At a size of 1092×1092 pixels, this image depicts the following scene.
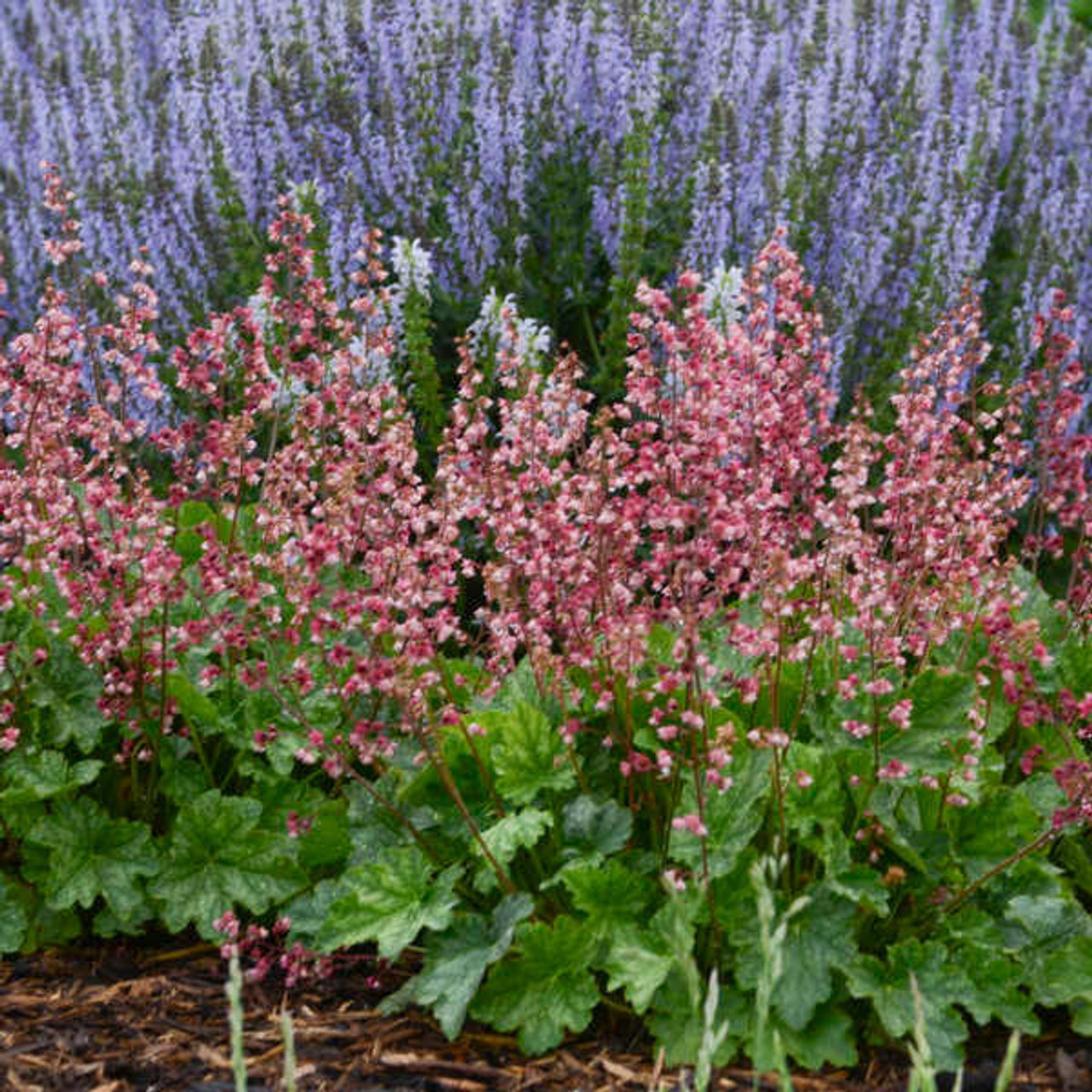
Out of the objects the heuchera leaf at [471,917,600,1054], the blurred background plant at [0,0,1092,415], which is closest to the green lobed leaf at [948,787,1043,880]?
the heuchera leaf at [471,917,600,1054]

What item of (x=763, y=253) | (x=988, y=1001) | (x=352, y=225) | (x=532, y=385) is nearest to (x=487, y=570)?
(x=532, y=385)

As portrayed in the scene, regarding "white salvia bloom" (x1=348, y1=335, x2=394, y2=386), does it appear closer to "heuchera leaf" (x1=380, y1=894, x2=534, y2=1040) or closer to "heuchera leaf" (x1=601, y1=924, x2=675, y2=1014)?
A: "heuchera leaf" (x1=380, y1=894, x2=534, y2=1040)

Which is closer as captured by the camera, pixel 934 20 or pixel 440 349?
pixel 440 349

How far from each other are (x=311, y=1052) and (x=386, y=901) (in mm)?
302

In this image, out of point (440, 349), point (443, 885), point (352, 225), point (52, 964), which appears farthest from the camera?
point (440, 349)

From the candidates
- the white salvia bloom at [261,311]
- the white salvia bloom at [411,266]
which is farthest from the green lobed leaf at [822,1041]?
the white salvia bloom at [411,266]

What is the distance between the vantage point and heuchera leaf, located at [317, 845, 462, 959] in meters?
2.62

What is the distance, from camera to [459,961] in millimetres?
2611

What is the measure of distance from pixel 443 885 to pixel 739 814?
1.79 ft

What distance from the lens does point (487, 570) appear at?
2605mm

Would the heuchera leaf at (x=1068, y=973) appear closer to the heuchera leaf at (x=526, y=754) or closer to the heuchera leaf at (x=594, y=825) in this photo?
the heuchera leaf at (x=594, y=825)

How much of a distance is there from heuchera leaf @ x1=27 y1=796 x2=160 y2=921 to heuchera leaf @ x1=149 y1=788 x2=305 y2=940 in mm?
64

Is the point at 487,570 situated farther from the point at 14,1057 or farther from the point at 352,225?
the point at 352,225

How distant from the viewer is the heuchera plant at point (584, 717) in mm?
2502
